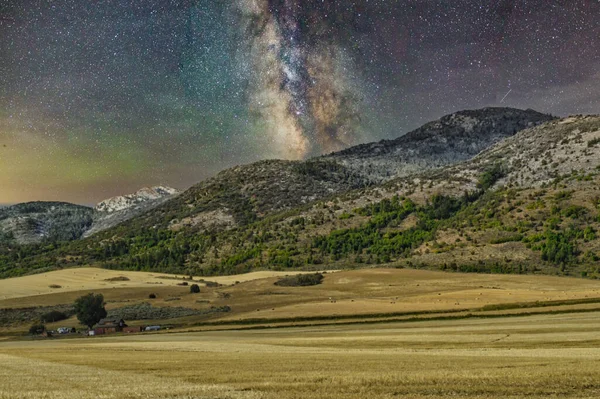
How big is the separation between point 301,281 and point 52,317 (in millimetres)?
58777

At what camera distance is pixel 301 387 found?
25234mm

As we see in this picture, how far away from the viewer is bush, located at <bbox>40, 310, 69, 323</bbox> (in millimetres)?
116375

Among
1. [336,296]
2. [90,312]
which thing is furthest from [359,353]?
A: [90,312]

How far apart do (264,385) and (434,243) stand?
162 metres

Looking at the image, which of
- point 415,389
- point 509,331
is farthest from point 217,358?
point 509,331

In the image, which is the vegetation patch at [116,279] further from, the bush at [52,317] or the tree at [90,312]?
the tree at [90,312]

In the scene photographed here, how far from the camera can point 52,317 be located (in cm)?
11762

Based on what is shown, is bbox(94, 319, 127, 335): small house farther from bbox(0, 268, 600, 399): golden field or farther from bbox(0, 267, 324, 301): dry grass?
bbox(0, 267, 324, 301): dry grass

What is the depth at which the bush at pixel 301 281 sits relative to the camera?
469 ft

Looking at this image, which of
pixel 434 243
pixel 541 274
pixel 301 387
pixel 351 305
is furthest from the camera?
pixel 434 243

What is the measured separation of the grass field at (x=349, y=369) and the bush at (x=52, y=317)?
247 feet

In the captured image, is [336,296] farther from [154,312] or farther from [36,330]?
[36,330]

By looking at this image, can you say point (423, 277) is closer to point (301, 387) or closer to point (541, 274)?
point (541, 274)

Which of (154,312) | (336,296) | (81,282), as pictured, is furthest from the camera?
(81,282)
